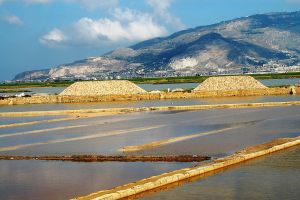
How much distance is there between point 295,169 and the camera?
13.8 meters

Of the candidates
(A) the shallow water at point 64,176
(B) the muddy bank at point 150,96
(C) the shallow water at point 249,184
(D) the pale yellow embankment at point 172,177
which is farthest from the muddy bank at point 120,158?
(B) the muddy bank at point 150,96

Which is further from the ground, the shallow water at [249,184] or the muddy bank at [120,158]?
the muddy bank at [120,158]

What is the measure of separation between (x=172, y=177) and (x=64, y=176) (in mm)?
3135

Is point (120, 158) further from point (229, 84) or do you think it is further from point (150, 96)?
point (229, 84)

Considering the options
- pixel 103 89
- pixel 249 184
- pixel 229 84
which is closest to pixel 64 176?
pixel 249 184

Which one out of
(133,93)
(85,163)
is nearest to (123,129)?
(85,163)

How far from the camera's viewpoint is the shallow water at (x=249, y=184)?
444 inches

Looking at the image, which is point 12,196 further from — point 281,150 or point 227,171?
point 281,150

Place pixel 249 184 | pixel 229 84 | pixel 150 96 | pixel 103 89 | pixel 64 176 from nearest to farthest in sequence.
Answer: pixel 249 184 → pixel 64 176 → pixel 150 96 → pixel 229 84 → pixel 103 89

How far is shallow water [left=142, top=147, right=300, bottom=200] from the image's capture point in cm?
1129

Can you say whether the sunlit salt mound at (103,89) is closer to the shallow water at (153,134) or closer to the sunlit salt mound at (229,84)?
the sunlit salt mound at (229,84)

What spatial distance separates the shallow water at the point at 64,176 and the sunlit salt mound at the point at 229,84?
4723 centimetres

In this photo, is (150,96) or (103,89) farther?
(103,89)

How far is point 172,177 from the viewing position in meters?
12.9
